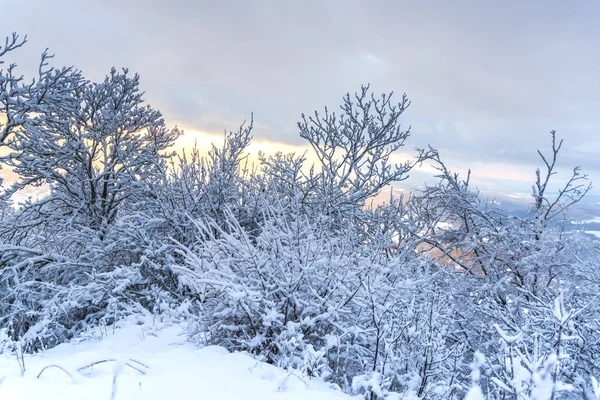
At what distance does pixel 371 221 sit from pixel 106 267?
24.1 ft

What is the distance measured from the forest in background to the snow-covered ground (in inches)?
16.8

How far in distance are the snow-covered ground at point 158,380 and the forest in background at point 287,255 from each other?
0.43 m

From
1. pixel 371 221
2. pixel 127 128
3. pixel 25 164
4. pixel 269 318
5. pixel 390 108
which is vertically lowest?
pixel 269 318

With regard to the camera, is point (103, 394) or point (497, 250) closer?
point (103, 394)

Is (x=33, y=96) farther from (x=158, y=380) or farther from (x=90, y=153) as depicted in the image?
(x=158, y=380)

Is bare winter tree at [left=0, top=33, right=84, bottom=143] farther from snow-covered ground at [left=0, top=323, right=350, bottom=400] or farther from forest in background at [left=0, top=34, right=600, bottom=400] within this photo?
snow-covered ground at [left=0, top=323, right=350, bottom=400]

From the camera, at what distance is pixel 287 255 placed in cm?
423

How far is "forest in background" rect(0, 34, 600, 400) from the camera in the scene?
3877 mm

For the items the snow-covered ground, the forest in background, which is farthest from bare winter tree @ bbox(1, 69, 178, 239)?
the snow-covered ground

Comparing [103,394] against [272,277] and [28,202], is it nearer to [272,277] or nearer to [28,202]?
[272,277]

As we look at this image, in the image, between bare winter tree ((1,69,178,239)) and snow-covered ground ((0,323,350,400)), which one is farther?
bare winter tree ((1,69,178,239))

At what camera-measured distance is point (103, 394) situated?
212cm

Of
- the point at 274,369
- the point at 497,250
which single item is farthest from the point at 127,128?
the point at 497,250

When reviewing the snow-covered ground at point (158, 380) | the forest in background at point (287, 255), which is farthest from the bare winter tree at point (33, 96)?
the snow-covered ground at point (158, 380)
